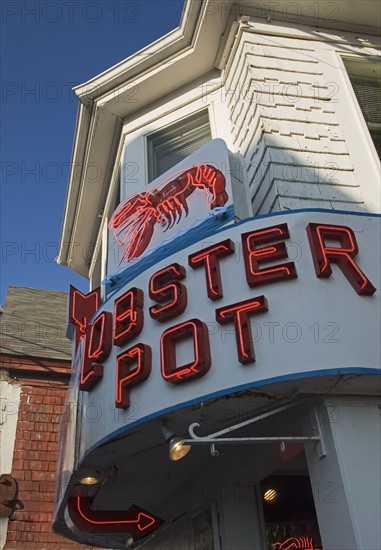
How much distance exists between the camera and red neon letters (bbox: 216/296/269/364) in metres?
4.38

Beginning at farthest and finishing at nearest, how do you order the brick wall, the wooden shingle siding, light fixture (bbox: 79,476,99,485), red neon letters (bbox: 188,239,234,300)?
the brick wall, the wooden shingle siding, light fixture (bbox: 79,476,99,485), red neon letters (bbox: 188,239,234,300)

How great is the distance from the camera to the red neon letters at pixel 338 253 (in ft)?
15.1

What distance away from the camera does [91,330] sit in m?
5.82

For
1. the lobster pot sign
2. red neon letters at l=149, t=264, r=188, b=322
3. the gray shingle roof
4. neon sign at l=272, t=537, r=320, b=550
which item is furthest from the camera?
the gray shingle roof

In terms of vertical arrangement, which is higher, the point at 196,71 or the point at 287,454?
the point at 196,71

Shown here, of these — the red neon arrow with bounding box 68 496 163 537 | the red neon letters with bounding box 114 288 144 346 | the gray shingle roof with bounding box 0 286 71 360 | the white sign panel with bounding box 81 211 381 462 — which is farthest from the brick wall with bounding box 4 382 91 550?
the red neon letters with bounding box 114 288 144 346

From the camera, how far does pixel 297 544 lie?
6684mm

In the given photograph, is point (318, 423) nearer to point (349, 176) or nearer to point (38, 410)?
point (349, 176)

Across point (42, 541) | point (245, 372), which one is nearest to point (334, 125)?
point (245, 372)

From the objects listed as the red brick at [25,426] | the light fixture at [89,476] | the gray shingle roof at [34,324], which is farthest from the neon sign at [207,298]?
the gray shingle roof at [34,324]

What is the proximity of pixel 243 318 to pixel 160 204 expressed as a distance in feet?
9.88

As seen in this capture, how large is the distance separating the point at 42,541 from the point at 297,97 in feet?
28.7

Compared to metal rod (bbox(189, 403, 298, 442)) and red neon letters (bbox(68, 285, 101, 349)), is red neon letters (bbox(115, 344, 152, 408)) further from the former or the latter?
red neon letters (bbox(68, 285, 101, 349))

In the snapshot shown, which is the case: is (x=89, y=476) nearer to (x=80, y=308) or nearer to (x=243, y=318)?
(x=80, y=308)
